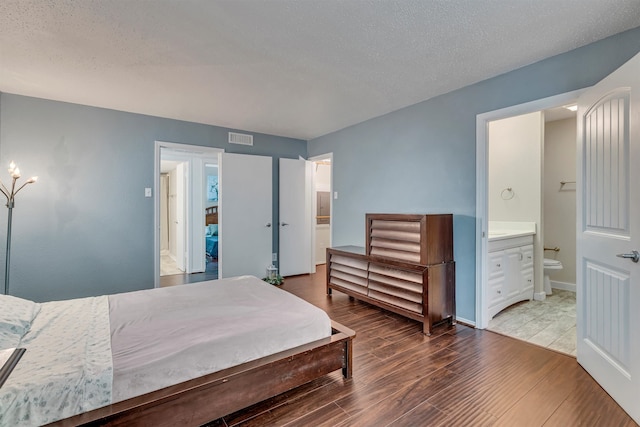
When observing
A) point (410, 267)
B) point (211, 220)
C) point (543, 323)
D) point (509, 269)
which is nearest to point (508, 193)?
point (509, 269)

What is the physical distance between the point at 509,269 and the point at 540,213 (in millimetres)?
1009

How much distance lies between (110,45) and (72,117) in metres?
1.89

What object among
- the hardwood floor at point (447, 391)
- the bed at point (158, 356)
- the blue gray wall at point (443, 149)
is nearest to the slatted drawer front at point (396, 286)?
the hardwood floor at point (447, 391)

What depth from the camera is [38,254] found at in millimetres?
3375

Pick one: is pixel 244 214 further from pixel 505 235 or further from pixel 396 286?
pixel 505 235

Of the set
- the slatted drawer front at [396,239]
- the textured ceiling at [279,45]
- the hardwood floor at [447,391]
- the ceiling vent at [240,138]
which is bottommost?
the hardwood floor at [447,391]

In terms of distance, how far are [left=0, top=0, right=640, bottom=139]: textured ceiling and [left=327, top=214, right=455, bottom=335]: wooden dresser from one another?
4.67 ft

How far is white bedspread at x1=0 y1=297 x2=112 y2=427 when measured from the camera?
113cm

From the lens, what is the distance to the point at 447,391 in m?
1.88

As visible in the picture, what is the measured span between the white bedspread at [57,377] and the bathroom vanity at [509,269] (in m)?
3.13

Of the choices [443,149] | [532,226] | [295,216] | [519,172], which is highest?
[443,149]

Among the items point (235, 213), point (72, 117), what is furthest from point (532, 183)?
point (72, 117)

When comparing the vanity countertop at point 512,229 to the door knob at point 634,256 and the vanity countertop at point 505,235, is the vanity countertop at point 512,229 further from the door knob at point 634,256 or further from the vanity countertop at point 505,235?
the door knob at point 634,256

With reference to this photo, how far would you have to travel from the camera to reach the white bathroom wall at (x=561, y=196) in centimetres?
416
